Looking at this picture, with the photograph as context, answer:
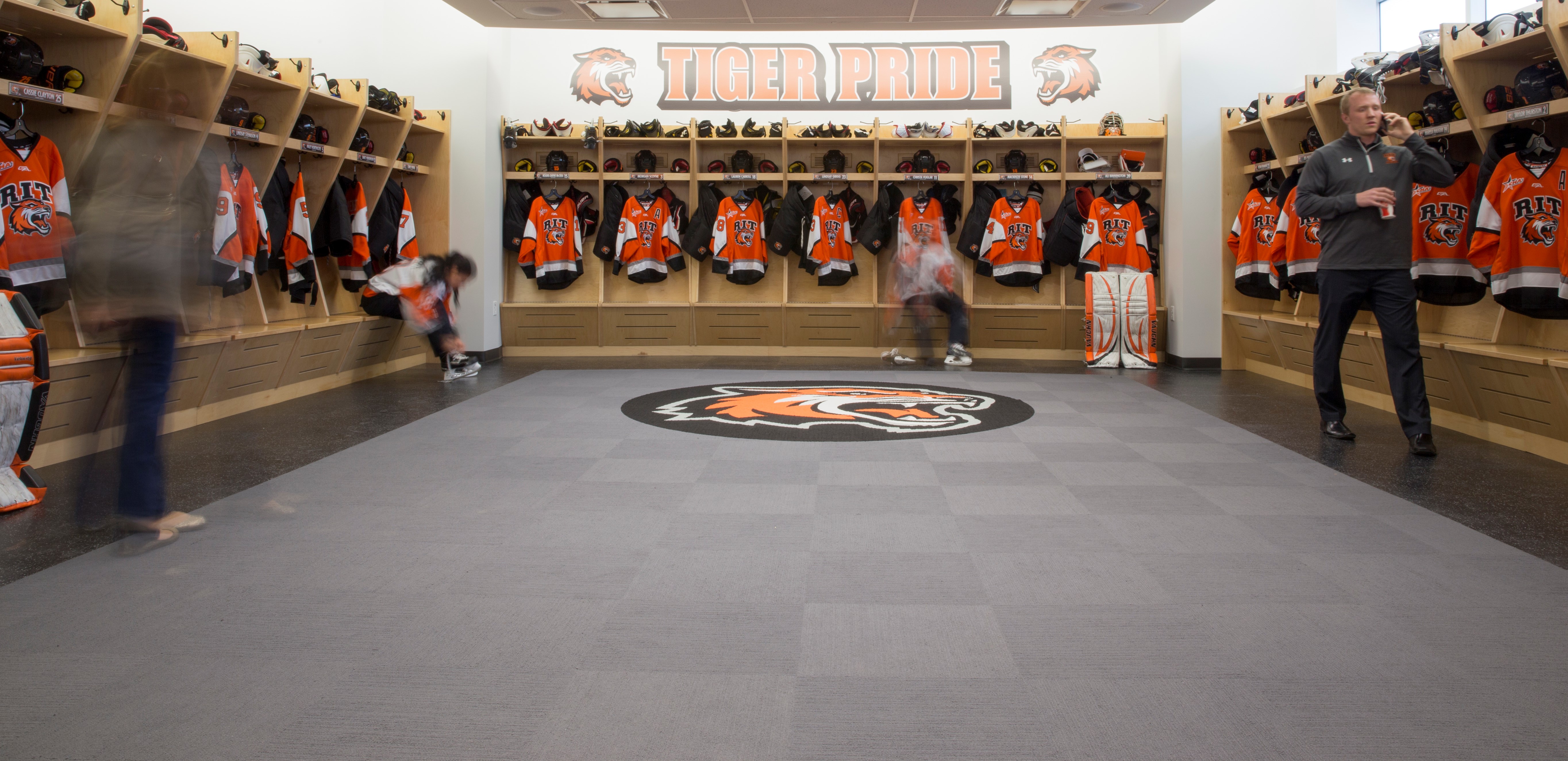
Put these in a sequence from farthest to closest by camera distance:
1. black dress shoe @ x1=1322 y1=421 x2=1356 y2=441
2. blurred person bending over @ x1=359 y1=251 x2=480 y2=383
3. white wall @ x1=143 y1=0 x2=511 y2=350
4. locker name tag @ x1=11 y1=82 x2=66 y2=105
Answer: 1. white wall @ x1=143 y1=0 x2=511 y2=350
2. blurred person bending over @ x1=359 y1=251 x2=480 y2=383
3. black dress shoe @ x1=1322 y1=421 x2=1356 y2=441
4. locker name tag @ x1=11 y1=82 x2=66 y2=105

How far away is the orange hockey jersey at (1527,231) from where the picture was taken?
407cm

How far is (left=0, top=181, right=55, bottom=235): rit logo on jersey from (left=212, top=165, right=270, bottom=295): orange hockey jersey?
80cm

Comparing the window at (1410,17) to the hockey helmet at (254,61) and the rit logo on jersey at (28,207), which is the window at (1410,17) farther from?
the rit logo on jersey at (28,207)

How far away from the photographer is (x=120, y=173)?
2.58 metres

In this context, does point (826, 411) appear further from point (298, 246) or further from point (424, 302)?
point (298, 246)

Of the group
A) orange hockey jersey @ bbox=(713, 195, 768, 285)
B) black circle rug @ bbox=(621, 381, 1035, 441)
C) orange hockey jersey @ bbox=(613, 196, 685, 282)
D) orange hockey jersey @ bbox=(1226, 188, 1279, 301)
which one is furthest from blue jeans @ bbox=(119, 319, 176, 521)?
orange hockey jersey @ bbox=(1226, 188, 1279, 301)

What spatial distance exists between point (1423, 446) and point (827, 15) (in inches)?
172

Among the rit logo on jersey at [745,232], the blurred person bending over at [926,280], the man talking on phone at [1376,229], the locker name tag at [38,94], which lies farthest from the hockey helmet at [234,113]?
the man talking on phone at [1376,229]

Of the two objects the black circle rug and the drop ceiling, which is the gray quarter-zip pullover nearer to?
the black circle rug

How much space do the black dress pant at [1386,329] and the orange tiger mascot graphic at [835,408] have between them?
62.6 inches

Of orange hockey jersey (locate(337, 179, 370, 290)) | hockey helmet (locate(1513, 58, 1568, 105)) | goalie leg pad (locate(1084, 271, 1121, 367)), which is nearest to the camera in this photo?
hockey helmet (locate(1513, 58, 1568, 105))

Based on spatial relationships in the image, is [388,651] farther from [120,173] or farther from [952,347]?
[952,347]

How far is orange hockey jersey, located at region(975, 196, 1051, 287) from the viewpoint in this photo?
27.0 ft

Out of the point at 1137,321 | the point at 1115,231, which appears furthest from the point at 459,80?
the point at 1137,321
